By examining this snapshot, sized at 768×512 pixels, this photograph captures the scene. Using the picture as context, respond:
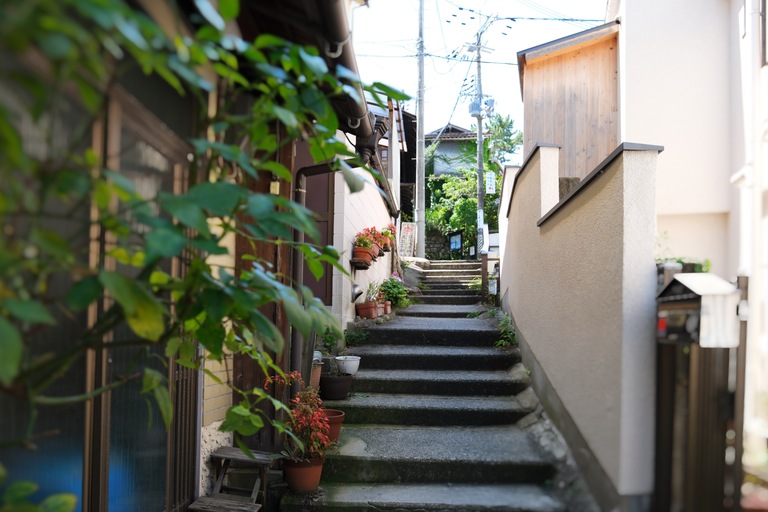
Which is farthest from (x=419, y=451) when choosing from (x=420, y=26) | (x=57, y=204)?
(x=420, y=26)

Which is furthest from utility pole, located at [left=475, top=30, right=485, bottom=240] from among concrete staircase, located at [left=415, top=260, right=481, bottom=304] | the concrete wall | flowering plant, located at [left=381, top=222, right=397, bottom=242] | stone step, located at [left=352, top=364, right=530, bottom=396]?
the concrete wall

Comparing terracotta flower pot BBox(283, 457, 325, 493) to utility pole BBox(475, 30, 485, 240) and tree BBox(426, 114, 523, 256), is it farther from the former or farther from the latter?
tree BBox(426, 114, 523, 256)

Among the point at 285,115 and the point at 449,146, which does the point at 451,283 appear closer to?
the point at 285,115

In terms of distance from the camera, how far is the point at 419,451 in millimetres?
4082

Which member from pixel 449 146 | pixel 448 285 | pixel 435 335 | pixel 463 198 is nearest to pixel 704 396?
pixel 435 335

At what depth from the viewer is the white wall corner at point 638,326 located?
2734 millimetres

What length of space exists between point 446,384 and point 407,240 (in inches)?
422

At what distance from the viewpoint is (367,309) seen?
6.72 m

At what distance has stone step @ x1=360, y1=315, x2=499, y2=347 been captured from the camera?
603cm

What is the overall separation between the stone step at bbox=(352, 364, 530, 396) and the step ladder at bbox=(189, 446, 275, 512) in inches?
64.5

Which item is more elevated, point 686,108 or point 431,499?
point 686,108

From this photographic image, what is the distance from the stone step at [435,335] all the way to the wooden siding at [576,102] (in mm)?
2110

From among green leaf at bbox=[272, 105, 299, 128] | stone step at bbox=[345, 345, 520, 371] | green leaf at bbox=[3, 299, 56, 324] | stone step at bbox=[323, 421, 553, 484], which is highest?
green leaf at bbox=[272, 105, 299, 128]

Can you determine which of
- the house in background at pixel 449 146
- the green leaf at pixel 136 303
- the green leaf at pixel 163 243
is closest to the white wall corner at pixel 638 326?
the green leaf at pixel 136 303
